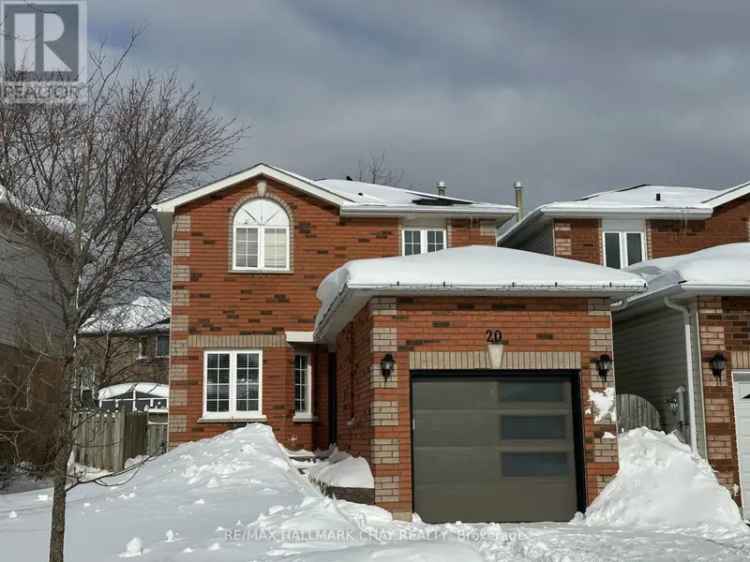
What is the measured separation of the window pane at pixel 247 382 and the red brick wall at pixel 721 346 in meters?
9.48

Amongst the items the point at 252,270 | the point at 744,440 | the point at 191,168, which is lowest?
the point at 744,440

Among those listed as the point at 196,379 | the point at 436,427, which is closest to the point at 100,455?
the point at 196,379

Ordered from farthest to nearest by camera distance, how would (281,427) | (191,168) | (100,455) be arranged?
(191,168) < (100,455) < (281,427)

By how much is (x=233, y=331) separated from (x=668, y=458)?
32.8 ft

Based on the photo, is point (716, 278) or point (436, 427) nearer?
point (436, 427)

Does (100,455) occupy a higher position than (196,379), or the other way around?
(196,379)

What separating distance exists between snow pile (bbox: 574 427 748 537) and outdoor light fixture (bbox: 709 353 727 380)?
1442mm

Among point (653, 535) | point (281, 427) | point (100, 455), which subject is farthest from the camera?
point (100, 455)

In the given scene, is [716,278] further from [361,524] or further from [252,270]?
[252,270]

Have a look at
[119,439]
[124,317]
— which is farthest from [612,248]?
[124,317]

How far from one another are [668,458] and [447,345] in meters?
3.69

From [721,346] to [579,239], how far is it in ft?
21.0

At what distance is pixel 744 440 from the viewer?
42.4 feet

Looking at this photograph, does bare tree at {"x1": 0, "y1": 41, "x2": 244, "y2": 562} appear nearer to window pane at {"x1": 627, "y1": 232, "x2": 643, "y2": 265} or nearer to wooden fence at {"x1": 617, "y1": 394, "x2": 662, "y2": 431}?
wooden fence at {"x1": 617, "y1": 394, "x2": 662, "y2": 431}
